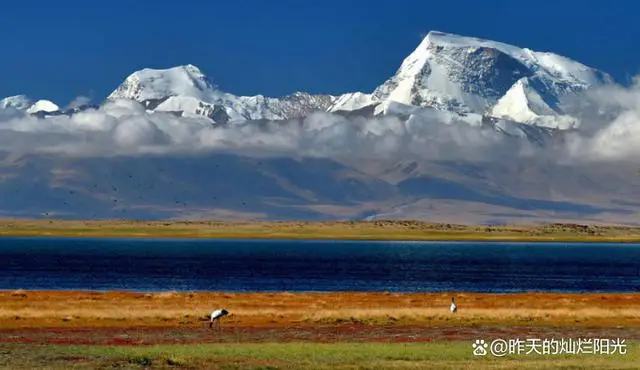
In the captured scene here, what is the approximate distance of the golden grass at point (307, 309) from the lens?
62.2 m

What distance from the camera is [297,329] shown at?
5791cm

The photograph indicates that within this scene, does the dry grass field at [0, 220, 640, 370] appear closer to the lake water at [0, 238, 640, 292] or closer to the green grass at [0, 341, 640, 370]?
the green grass at [0, 341, 640, 370]

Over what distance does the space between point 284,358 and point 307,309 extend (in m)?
24.7

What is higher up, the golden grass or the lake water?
the lake water

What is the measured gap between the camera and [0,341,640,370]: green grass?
42.0 m

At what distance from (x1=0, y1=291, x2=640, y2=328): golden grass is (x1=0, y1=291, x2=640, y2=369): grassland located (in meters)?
0.07

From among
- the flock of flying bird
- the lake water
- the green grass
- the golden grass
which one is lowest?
the green grass

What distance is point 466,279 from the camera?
466 feet

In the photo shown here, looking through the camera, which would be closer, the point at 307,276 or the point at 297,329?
the point at 297,329

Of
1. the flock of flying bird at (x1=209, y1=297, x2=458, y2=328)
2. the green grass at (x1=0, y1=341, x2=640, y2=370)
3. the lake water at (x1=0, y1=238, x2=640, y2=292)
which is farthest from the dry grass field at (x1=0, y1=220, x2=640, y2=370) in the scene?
the lake water at (x1=0, y1=238, x2=640, y2=292)

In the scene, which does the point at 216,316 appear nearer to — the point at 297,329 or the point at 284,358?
the point at 297,329

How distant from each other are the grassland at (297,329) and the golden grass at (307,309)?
7 centimetres

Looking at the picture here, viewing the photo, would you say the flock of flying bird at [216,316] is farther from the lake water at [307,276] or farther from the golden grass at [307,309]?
the lake water at [307,276]

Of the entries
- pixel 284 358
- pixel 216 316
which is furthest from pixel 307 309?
pixel 284 358
